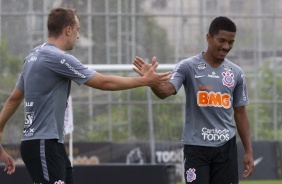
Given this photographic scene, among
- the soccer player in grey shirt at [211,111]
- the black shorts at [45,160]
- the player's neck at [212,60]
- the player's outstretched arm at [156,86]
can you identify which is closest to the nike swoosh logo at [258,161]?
the soccer player in grey shirt at [211,111]

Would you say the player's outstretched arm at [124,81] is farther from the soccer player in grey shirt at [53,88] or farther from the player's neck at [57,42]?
the player's neck at [57,42]

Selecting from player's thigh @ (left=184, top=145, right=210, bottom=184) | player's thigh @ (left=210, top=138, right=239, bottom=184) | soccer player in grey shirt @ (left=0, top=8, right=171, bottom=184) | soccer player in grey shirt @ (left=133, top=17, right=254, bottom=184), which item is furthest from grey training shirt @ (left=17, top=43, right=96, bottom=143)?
player's thigh @ (left=210, top=138, right=239, bottom=184)

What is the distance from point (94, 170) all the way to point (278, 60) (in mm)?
12247

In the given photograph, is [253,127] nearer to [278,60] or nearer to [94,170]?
[278,60]

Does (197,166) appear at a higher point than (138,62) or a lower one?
lower

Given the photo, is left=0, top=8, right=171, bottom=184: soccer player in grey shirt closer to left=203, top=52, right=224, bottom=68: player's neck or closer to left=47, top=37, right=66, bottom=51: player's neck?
left=47, top=37, right=66, bottom=51: player's neck

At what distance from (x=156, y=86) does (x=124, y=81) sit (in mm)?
327

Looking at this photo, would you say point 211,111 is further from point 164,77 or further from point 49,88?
point 49,88

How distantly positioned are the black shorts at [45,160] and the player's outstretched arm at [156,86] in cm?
89

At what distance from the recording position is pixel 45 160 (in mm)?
7176

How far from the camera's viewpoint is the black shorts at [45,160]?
23.5 feet

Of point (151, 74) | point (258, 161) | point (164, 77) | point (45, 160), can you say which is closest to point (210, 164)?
point (164, 77)

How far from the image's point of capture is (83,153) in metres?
20.5

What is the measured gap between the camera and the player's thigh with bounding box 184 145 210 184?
7906mm
